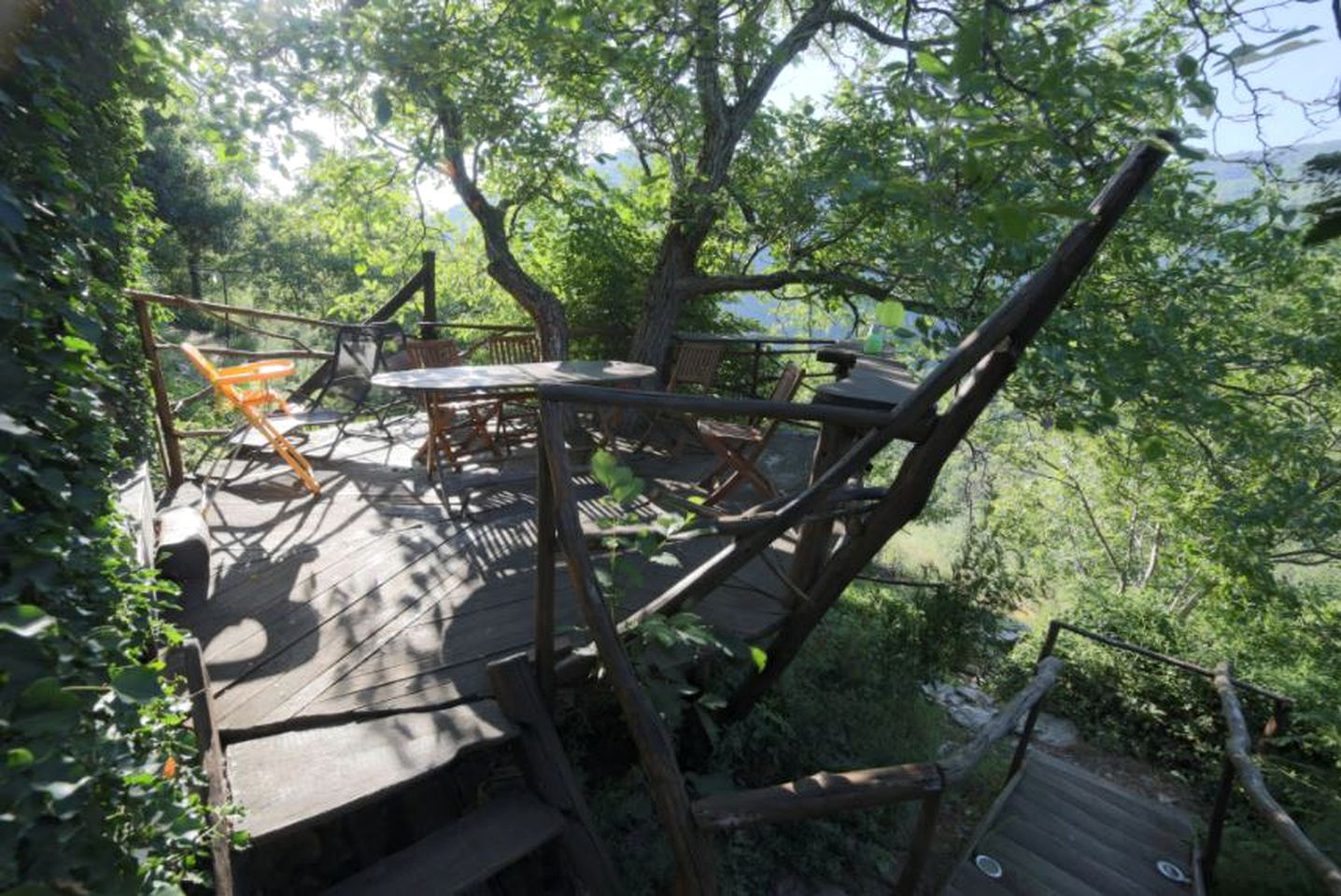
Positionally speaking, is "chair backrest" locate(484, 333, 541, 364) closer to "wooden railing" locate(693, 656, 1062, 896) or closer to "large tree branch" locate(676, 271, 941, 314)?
"large tree branch" locate(676, 271, 941, 314)

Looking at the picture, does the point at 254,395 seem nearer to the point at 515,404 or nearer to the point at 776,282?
the point at 515,404

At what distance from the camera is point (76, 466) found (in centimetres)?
135

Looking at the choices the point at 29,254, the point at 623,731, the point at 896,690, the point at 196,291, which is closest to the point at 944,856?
the point at 896,690

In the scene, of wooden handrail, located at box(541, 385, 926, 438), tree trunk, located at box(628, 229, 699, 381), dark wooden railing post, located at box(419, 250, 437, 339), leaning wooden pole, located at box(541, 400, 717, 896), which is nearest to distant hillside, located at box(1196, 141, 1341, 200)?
wooden handrail, located at box(541, 385, 926, 438)

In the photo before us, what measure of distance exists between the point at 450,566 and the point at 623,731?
1.29m

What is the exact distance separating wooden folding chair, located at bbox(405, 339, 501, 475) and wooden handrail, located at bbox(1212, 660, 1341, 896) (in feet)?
14.3

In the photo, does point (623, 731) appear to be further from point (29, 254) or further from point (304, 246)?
point (304, 246)

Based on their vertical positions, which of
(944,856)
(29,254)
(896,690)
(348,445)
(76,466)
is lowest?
(944,856)

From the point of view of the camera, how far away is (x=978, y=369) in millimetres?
1844

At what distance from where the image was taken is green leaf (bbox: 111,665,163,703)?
101cm

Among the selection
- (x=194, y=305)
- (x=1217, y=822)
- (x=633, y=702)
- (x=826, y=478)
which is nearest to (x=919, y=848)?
(x=633, y=702)

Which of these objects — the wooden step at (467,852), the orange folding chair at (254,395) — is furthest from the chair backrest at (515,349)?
the wooden step at (467,852)

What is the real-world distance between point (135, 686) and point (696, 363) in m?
4.79

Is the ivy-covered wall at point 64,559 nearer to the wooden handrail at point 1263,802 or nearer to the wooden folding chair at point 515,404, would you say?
the wooden folding chair at point 515,404
